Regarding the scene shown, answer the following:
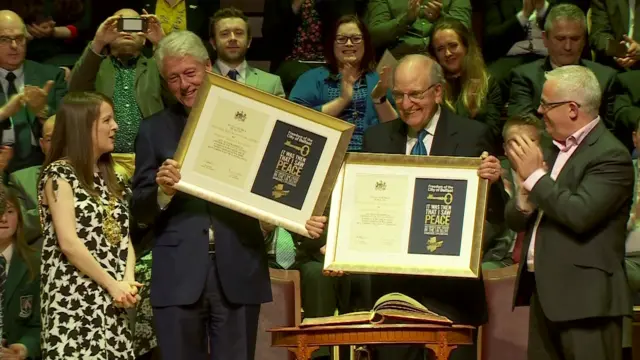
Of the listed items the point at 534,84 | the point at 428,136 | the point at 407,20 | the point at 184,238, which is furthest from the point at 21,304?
the point at 534,84

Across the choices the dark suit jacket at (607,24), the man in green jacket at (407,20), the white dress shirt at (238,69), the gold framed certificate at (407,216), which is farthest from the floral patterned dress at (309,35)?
the gold framed certificate at (407,216)

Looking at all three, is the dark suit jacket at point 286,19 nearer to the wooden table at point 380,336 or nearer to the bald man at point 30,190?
the bald man at point 30,190

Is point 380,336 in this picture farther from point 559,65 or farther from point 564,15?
point 564,15

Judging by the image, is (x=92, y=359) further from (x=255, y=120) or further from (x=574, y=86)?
(x=574, y=86)

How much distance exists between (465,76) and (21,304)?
111 inches

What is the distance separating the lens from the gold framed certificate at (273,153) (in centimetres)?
475

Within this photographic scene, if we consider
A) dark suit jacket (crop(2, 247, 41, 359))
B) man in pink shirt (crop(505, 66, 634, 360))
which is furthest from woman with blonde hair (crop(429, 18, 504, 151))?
dark suit jacket (crop(2, 247, 41, 359))

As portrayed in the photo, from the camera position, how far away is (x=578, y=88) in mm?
4609

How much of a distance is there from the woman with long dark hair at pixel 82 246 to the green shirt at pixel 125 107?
1776 mm

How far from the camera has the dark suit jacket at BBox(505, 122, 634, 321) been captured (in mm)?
4504

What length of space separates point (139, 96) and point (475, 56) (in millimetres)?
1934

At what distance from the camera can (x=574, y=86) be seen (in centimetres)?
461

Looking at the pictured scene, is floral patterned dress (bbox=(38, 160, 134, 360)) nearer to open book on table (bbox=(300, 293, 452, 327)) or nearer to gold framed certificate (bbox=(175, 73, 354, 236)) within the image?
gold framed certificate (bbox=(175, 73, 354, 236))

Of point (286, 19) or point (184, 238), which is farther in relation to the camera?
point (286, 19)
